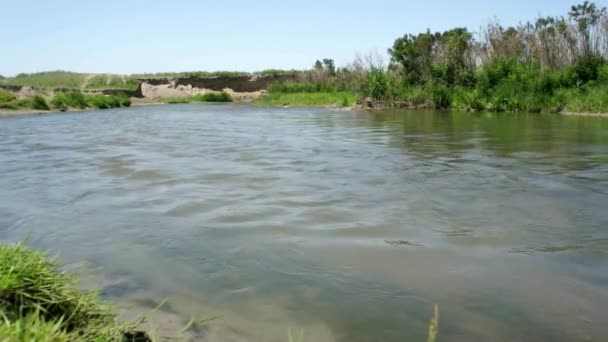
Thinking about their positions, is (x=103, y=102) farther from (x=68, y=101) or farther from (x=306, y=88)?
(x=306, y=88)

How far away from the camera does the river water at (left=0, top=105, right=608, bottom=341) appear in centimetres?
311

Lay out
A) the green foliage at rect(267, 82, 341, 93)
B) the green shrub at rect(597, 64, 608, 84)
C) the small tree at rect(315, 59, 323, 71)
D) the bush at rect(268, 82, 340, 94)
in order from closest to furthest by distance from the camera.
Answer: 1. the green shrub at rect(597, 64, 608, 84)
2. the green foliage at rect(267, 82, 341, 93)
3. the bush at rect(268, 82, 340, 94)
4. the small tree at rect(315, 59, 323, 71)

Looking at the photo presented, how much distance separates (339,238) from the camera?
462 centimetres

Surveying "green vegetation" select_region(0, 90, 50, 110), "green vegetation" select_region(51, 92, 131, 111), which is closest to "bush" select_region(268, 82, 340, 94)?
"green vegetation" select_region(51, 92, 131, 111)

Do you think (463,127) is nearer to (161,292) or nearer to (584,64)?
(584,64)

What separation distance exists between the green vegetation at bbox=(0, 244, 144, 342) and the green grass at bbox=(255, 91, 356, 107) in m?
31.2

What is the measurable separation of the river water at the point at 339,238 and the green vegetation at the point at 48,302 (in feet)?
1.46

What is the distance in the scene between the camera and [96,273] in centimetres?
386

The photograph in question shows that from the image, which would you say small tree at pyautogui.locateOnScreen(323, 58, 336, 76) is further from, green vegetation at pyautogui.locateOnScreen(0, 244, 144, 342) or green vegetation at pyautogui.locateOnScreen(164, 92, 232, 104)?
green vegetation at pyautogui.locateOnScreen(0, 244, 144, 342)

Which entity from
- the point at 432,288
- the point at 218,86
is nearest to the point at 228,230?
the point at 432,288

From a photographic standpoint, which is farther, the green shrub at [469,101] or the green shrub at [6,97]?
the green shrub at [6,97]

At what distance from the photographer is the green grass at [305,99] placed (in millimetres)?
36797

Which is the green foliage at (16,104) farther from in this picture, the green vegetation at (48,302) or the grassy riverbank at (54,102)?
the green vegetation at (48,302)

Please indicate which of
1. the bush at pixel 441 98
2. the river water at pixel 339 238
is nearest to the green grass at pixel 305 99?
the bush at pixel 441 98
